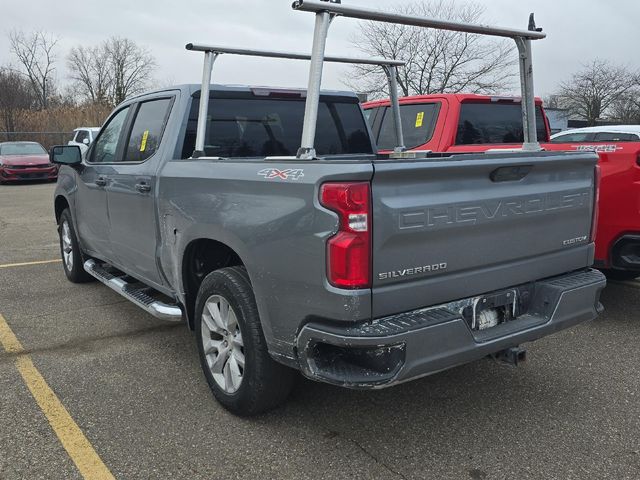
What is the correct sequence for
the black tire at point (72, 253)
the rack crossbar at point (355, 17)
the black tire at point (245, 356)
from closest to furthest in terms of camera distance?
1. the rack crossbar at point (355, 17)
2. the black tire at point (245, 356)
3. the black tire at point (72, 253)

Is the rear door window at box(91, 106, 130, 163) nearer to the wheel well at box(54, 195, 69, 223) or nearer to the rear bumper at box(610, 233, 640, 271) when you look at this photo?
the wheel well at box(54, 195, 69, 223)

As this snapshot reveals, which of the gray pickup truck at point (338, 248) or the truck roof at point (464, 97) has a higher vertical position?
the truck roof at point (464, 97)

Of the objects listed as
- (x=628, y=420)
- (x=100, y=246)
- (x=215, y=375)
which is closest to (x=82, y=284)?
(x=100, y=246)

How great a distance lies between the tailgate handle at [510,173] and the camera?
9.43 feet

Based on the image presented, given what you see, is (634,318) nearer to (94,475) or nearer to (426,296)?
(426,296)

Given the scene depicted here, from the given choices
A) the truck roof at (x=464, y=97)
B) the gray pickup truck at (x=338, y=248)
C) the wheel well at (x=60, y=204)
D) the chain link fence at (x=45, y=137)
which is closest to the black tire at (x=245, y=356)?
the gray pickup truck at (x=338, y=248)

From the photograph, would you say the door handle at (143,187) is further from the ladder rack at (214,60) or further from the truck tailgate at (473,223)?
the truck tailgate at (473,223)

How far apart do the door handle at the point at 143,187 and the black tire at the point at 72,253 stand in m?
2.10

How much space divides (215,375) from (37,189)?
17480mm

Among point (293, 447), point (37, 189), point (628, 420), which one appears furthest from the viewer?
point (37, 189)

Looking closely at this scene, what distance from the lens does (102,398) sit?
3.55 m

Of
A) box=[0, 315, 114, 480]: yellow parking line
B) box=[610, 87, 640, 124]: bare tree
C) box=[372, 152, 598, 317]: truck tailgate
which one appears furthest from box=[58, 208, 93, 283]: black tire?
box=[610, 87, 640, 124]: bare tree

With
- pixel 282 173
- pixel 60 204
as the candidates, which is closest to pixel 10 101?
pixel 60 204

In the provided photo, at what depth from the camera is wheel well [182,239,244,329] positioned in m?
3.56
